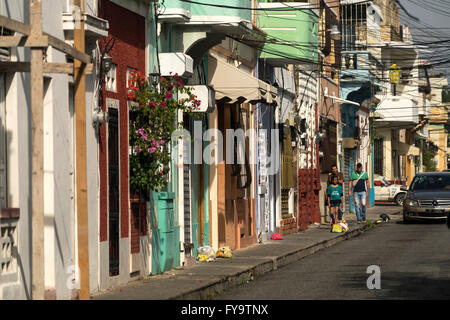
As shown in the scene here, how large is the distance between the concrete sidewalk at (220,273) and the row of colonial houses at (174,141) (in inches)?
14.4

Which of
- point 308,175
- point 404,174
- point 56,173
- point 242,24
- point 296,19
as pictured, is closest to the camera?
point 56,173

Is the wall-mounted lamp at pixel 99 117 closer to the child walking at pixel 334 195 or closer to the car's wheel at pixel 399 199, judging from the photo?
the child walking at pixel 334 195

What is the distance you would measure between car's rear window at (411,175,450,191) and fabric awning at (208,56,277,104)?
14.4 m

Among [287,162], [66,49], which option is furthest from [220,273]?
[287,162]

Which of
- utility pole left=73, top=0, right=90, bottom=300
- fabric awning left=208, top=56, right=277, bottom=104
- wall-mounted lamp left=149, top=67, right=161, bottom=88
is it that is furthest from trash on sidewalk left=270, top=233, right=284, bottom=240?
utility pole left=73, top=0, right=90, bottom=300

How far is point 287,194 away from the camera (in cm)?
2977

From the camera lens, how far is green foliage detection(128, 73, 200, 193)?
15648mm

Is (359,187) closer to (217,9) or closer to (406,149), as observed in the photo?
(217,9)

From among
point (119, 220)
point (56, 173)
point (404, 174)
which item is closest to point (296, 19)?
point (119, 220)

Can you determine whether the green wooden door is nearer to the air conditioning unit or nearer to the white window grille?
the white window grille

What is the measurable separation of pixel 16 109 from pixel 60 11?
1.95 metres

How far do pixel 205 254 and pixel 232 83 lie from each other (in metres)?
3.63

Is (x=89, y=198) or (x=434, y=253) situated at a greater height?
(x=89, y=198)

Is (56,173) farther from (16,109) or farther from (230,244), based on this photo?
(230,244)
